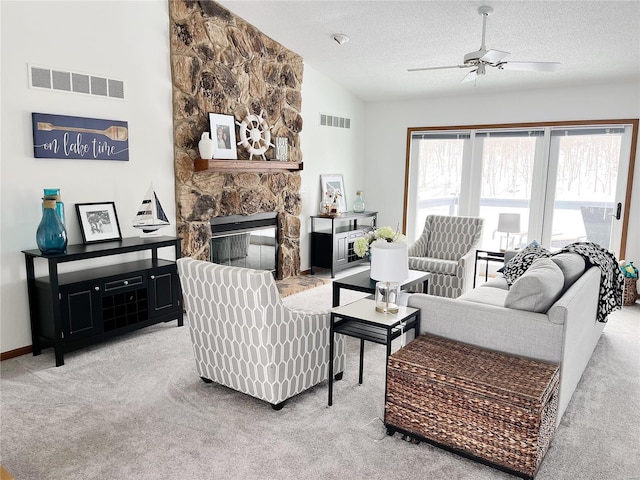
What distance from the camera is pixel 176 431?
269 cm

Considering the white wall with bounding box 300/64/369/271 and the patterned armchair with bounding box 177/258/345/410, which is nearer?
the patterned armchair with bounding box 177/258/345/410

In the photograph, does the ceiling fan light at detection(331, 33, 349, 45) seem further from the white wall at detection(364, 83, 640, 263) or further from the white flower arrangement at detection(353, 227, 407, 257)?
the white wall at detection(364, 83, 640, 263)

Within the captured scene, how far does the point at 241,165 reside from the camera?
513cm

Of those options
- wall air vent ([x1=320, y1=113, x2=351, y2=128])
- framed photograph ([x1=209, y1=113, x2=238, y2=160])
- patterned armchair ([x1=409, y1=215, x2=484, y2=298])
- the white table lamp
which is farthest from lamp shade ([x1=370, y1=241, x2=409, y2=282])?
wall air vent ([x1=320, y1=113, x2=351, y2=128])

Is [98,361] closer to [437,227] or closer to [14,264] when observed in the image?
[14,264]

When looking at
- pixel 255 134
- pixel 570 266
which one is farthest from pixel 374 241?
pixel 255 134

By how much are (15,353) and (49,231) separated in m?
1.02

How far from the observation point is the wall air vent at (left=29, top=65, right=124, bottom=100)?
366cm

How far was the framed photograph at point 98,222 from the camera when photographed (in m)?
3.98

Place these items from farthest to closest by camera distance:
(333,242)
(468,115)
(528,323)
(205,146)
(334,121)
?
(334,121) < (468,115) < (333,242) < (205,146) < (528,323)

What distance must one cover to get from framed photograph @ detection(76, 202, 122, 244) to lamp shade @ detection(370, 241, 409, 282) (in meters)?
2.51

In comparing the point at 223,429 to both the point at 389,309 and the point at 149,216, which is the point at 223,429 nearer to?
the point at 389,309

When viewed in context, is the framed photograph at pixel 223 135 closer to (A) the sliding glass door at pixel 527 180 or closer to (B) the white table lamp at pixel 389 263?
(B) the white table lamp at pixel 389 263

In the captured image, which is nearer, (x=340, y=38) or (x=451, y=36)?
(x=451, y=36)
